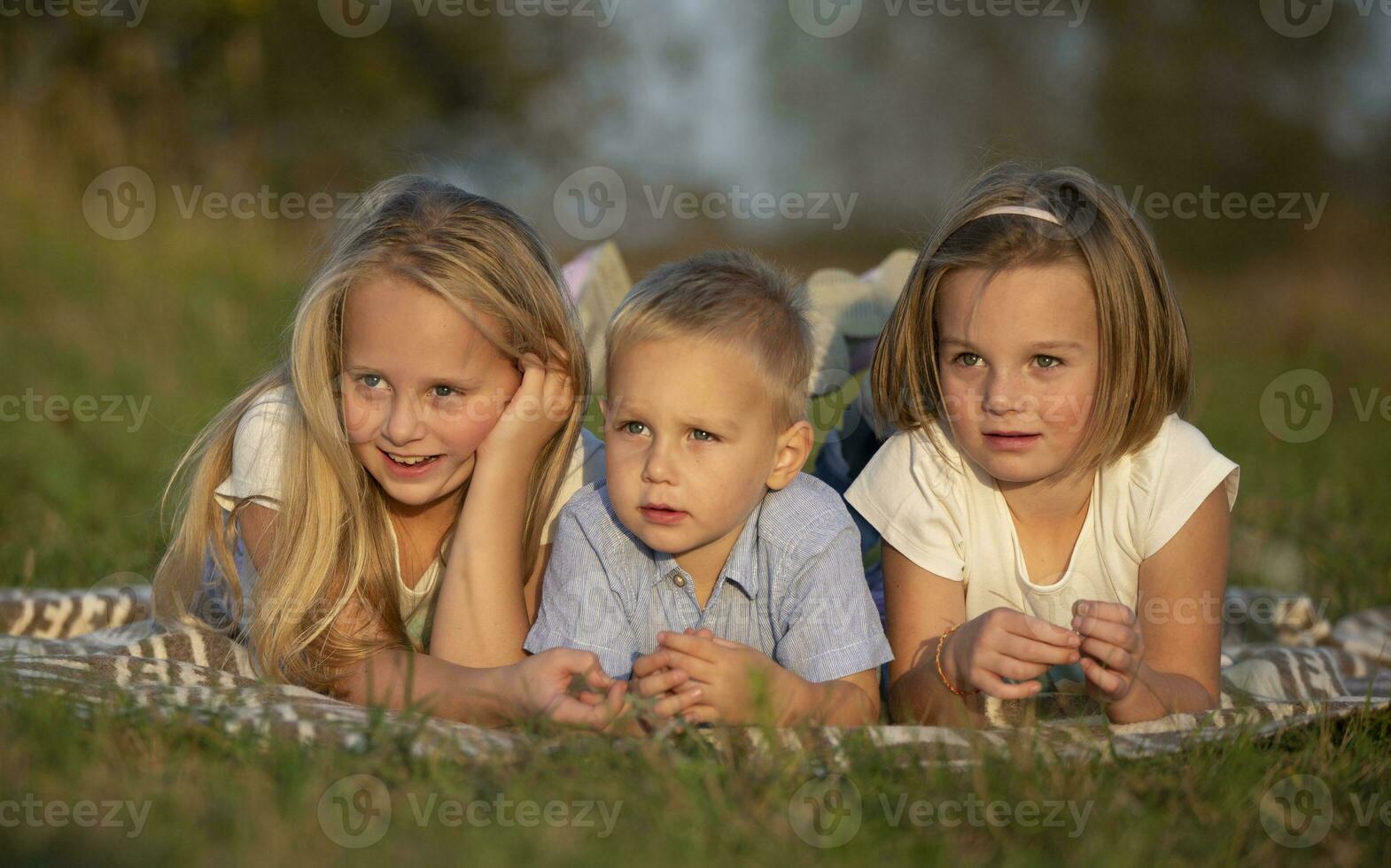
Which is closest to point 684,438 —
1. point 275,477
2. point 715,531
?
point 715,531

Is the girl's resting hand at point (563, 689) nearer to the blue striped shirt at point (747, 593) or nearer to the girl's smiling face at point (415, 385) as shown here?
the blue striped shirt at point (747, 593)

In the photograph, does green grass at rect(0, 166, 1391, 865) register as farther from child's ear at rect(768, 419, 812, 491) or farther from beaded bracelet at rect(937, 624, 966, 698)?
child's ear at rect(768, 419, 812, 491)

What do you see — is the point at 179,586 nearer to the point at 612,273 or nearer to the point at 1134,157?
the point at 612,273

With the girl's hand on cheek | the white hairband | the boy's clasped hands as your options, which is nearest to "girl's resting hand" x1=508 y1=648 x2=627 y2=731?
the boy's clasped hands

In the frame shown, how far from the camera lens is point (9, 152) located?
7871 mm

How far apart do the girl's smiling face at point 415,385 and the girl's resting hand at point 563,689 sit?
0.62 metres

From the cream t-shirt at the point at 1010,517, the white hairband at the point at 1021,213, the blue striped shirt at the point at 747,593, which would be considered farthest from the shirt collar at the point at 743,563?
the white hairband at the point at 1021,213

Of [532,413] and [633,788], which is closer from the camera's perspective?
[633,788]

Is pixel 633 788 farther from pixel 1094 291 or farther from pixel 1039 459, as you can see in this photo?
pixel 1094 291

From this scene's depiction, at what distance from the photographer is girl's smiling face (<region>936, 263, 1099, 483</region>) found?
2.64 m

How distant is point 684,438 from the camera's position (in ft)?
8.27

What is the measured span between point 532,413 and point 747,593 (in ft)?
2.30

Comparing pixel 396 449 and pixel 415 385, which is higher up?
pixel 415 385

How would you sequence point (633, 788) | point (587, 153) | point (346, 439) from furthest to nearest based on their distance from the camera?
point (587, 153), point (346, 439), point (633, 788)
